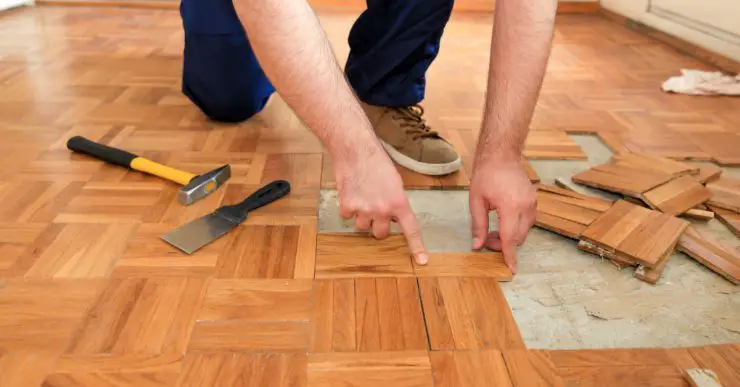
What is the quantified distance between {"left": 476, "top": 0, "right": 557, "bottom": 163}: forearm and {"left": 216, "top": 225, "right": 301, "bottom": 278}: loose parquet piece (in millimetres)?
309

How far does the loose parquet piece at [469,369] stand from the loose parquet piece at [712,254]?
1.28ft

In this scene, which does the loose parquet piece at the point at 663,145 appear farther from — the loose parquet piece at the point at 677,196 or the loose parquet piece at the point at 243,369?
the loose parquet piece at the point at 243,369

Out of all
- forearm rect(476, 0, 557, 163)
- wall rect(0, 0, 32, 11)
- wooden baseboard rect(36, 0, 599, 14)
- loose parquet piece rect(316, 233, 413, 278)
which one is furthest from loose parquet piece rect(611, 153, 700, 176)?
wall rect(0, 0, 32, 11)

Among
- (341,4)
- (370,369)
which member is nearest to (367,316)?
(370,369)

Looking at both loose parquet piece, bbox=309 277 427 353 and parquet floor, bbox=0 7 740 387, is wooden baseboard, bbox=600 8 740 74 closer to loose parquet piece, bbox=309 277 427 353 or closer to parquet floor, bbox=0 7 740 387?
parquet floor, bbox=0 7 740 387

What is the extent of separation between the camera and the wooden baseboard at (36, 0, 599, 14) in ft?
9.95

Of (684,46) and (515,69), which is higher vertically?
(515,69)

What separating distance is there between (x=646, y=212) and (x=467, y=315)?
0.40 m

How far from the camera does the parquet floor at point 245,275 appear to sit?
65 cm

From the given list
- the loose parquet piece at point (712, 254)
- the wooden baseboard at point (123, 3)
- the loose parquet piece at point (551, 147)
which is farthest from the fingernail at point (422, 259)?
the wooden baseboard at point (123, 3)

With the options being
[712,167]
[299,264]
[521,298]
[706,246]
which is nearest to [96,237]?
[299,264]

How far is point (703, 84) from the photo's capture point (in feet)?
5.63

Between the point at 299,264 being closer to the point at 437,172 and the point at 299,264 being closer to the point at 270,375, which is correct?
the point at 270,375

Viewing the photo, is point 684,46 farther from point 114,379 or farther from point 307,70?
point 114,379
